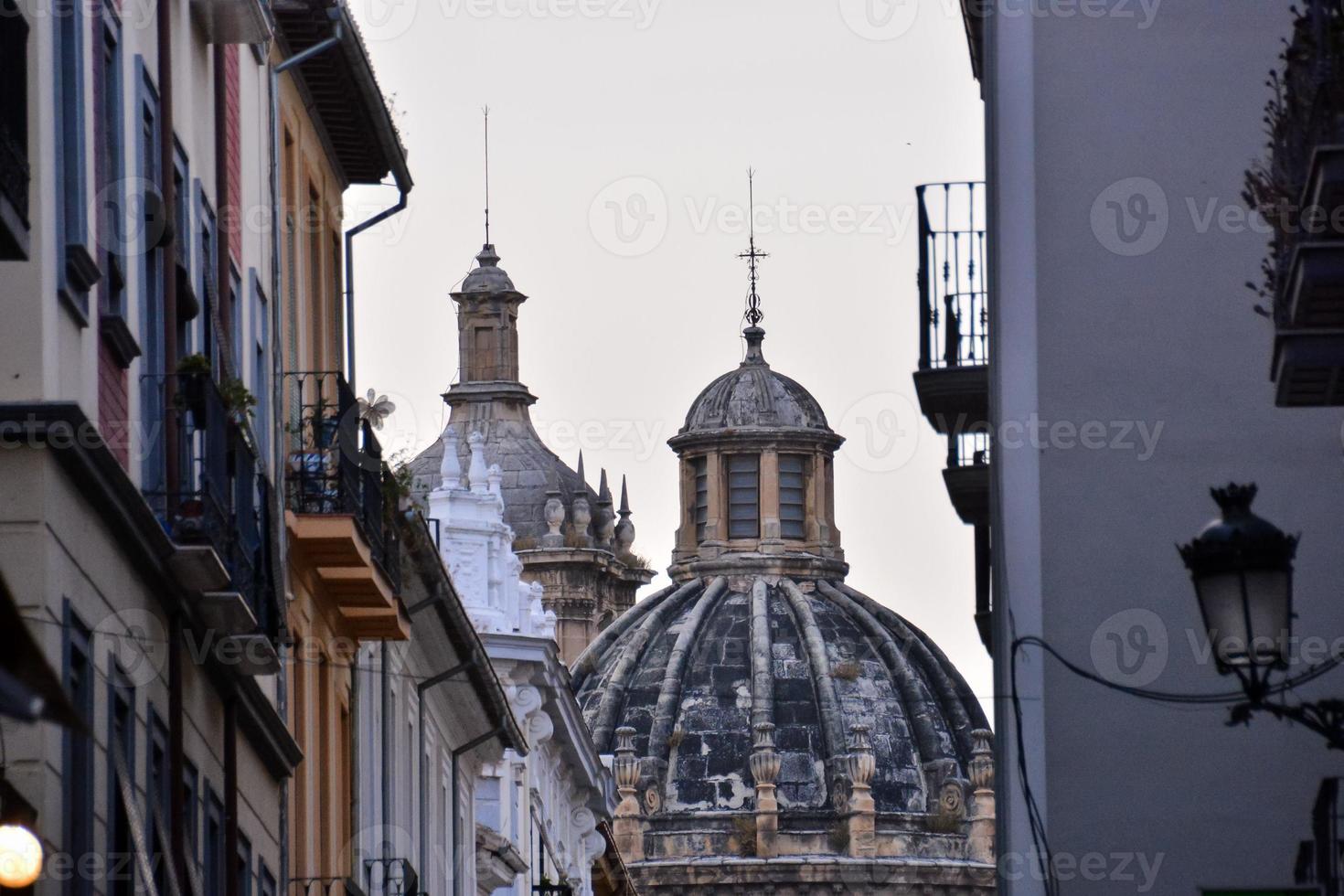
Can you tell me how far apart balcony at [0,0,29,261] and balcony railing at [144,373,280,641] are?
3.25 meters

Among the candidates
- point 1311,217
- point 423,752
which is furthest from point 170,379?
point 423,752

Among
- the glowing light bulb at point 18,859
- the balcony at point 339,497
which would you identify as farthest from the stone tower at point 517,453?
the glowing light bulb at point 18,859

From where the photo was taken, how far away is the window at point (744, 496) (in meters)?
111

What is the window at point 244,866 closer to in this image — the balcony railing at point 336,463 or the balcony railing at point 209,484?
the balcony railing at point 209,484

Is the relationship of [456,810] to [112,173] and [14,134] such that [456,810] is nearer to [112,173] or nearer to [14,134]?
[112,173]

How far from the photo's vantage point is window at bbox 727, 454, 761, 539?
111 metres

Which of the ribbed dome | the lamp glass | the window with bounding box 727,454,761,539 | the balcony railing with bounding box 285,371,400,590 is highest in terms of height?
the window with bounding box 727,454,761,539

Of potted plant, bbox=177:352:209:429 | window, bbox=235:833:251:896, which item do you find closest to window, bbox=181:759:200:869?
window, bbox=235:833:251:896

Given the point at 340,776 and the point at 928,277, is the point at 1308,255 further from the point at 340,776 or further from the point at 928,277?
the point at 340,776

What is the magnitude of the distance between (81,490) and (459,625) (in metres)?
16.4

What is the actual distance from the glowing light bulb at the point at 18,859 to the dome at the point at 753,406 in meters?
98.5

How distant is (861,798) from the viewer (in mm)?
105562

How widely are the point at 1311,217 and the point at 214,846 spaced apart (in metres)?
7.87

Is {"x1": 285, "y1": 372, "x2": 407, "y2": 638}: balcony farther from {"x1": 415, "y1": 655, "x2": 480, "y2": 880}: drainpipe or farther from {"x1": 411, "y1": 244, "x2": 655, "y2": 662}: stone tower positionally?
{"x1": 411, "y1": 244, "x2": 655, "y2": 662}: stone tower
